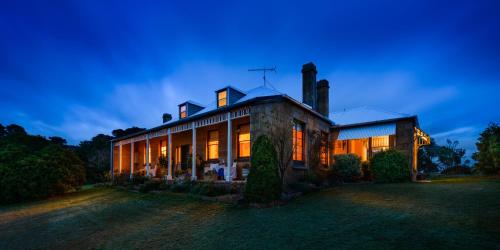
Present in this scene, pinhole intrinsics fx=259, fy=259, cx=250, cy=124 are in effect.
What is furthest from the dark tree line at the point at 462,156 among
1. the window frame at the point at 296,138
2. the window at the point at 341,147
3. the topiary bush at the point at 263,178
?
the topiary bush at the point at 263,178

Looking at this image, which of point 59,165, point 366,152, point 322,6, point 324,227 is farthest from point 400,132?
point 59,165

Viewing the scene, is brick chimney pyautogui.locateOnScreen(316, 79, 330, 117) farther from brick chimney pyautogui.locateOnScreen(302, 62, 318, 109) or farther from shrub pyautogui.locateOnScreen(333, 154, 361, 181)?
shrub pyautogui.locateOnScreen(333, 154, 361, 181)

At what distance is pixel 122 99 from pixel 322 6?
138 feet

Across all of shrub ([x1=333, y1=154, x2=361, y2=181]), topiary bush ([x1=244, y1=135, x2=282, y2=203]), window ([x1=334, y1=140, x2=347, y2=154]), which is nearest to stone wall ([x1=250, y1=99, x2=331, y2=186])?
shrub ([x1=333, y1=154, x2=361, y2=181])

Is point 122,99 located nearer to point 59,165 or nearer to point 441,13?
point 59,165

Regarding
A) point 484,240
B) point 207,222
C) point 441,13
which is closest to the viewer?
point 484,240

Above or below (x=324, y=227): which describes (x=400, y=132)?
above

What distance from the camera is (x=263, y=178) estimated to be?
7.81 meters

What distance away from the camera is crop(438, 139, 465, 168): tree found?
28.3 m

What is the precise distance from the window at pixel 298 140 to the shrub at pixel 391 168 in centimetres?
363

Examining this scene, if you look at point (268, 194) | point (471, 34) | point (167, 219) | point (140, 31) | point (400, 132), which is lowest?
point (167, 219)

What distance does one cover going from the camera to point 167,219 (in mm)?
7094

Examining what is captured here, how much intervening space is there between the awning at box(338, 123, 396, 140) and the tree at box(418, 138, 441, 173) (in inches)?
828

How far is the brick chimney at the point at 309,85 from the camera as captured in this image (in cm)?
1557
